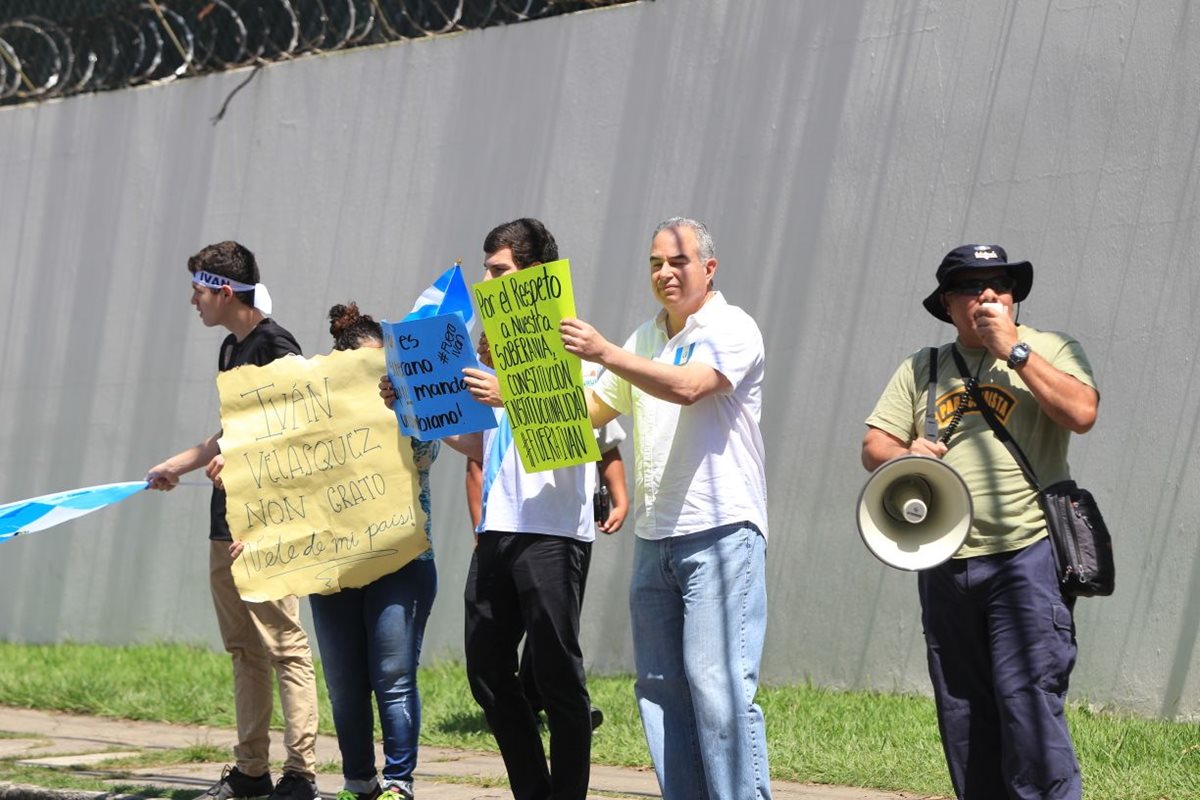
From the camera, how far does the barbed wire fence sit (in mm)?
10516

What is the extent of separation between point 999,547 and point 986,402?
0.43m

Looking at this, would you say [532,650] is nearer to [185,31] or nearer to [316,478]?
[316,478]

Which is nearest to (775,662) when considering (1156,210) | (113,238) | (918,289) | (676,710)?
(918,289)

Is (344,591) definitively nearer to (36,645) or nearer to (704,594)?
(704,594)

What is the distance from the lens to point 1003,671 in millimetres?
5004

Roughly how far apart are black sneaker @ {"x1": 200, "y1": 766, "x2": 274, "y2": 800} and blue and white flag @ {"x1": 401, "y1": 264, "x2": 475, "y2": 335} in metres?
2.08

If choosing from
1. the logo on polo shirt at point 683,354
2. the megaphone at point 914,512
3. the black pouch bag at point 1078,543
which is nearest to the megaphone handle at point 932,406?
the megaphone at point 914,512

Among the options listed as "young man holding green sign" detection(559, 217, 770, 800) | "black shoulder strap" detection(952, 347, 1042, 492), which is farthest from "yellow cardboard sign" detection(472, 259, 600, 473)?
"black shoulder strap" detection(952, 347, 1042, 492)

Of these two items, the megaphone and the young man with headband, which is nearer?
the megaphone

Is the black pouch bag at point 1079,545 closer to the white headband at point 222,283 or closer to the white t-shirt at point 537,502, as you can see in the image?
the white t-shirt at point 537,502

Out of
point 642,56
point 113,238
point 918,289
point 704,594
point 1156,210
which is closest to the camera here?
point 704,594

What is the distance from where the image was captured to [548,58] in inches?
384

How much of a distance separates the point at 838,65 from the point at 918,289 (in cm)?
120

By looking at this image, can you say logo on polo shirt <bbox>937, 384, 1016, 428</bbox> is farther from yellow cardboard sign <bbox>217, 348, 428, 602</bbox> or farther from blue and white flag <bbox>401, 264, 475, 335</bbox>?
yellow cardboard sign <bbox>217, 348, 428, 602</bbox>
